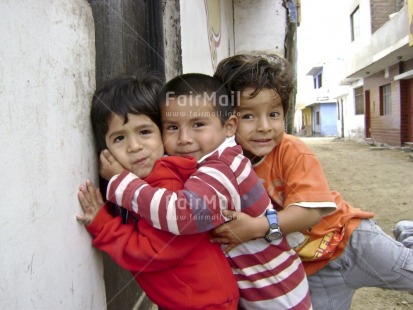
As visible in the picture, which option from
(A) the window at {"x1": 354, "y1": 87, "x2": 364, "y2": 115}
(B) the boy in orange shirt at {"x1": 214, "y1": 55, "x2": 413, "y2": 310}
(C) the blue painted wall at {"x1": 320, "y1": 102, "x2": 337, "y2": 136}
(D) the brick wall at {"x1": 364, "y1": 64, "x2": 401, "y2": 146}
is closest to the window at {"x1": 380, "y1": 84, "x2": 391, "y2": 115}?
(D) the brick wall at {"x1": 364, "y1": 64, "x2": 401, "y2": 146}

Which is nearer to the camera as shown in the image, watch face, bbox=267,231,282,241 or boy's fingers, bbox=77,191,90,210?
boy's fingers, bbox=77,191,90,210

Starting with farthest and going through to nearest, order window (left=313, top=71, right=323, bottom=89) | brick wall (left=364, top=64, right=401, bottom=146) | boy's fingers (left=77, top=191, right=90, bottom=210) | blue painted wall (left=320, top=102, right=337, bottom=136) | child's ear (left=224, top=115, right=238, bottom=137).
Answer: window (left=313, top=71, right=323, bottom=89) → blue painted wall (left=320, top=102, right=337, bottom=136) → brick wall (left=364, top=64, right=401, bottom=146) → child's ear (left=224, top=115, right=238, bottom=137) → boy's fingers (left=77, top=191, right=90, bottom=210)

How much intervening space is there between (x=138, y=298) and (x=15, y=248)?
1.56 m

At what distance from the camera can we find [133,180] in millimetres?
1193

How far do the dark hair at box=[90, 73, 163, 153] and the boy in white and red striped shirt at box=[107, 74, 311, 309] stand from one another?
53 millimetres

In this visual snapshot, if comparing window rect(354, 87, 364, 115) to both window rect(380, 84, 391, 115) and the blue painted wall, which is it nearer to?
window rect(380, 84, 391, 115)

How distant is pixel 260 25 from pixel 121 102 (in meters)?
4.95

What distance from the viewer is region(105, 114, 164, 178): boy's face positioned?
4.25 ft

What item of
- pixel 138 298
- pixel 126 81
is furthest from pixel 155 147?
pixel 138 298

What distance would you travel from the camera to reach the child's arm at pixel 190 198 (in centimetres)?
112

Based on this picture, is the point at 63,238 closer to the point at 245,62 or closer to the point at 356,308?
the point at 245,62

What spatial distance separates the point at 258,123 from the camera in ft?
5.15

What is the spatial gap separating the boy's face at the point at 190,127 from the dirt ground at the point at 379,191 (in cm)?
218

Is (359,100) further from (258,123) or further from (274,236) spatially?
(274,236)
